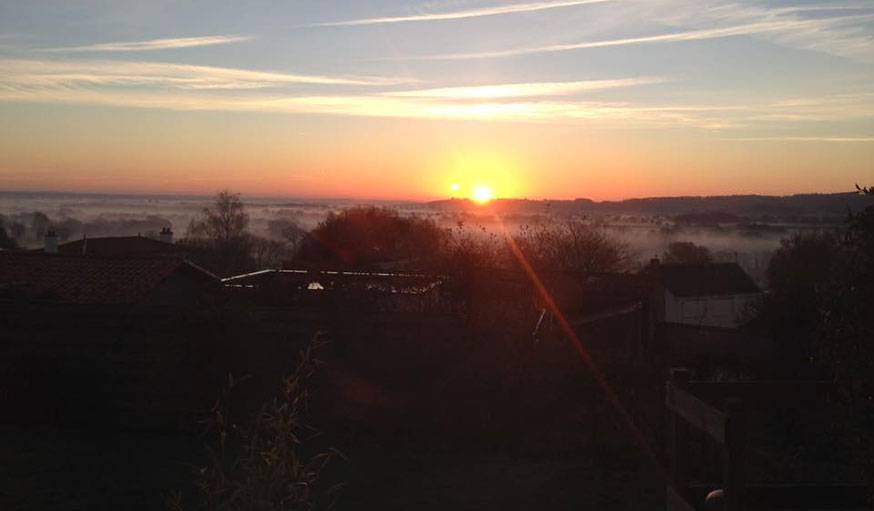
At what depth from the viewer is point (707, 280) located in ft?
131

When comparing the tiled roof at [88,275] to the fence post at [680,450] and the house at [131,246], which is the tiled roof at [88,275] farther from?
the house at [131,246]

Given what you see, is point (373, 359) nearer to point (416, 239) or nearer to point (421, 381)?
point (421, 381)

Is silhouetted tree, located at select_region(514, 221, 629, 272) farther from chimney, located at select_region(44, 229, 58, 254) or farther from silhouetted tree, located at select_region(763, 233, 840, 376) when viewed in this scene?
chimney, located at select_region(44, 229, 58, 254)

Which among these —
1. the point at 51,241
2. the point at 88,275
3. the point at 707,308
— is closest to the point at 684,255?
the point at 707,308

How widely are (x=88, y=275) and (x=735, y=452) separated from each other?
14427 millimetres

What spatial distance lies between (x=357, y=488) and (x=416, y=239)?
23230mm

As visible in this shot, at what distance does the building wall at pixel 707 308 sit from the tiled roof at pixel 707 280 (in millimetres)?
317

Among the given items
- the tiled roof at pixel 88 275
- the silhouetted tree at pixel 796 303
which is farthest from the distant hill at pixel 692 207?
the tiled roof at pixel 88 275

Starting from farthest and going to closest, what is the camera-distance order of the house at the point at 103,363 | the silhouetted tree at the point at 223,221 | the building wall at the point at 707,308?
the silhouetted tree at the point at 223,221, the building wall at the point at 707,308, the house at the point at 103,363

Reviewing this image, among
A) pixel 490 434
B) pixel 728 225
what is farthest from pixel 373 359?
pixel 728 225

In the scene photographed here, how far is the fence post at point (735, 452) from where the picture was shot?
4171 mm

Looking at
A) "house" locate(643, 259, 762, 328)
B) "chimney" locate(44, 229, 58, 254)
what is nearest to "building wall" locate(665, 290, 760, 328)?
"house" locate(643, 259, 762, 328)

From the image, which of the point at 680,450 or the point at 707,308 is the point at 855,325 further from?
the point at 707,308

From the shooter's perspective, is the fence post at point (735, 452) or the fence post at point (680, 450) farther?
the fence post at point (680, 450)
